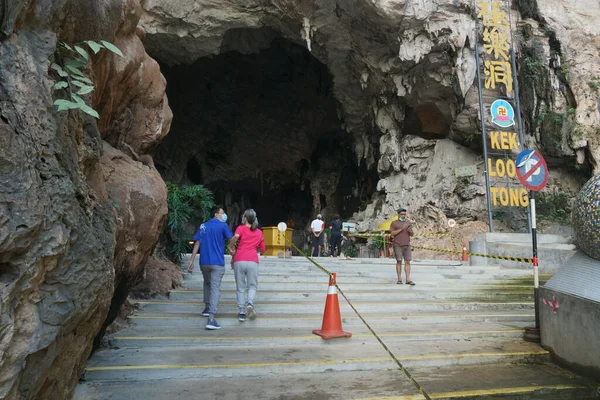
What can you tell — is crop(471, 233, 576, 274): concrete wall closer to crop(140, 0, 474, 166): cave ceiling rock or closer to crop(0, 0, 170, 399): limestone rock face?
crop(140, 0, 474, 166): cave ceiling rock

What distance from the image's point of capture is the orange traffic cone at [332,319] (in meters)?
5.18

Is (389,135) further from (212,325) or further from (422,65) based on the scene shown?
(212,325)

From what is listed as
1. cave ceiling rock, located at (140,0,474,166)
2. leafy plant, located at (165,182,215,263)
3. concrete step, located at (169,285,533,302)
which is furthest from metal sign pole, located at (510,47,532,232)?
leafy plant, located at (165,182,215,263)

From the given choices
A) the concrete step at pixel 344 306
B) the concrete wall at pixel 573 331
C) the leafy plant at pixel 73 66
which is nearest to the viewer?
the leafy plant at pixel 73 66

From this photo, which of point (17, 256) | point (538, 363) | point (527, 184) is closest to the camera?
point (17, 256)

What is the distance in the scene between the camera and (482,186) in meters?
17.6

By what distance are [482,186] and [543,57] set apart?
627 cm

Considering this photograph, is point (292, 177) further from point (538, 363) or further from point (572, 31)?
point (538, 363)

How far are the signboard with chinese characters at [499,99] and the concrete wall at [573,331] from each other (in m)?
12.0

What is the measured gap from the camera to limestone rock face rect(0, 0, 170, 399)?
1898mm

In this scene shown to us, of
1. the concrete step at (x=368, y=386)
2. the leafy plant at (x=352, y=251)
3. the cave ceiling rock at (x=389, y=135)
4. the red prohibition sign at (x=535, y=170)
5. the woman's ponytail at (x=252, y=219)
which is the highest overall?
the cave ceiling rock at (x=389, y=135)

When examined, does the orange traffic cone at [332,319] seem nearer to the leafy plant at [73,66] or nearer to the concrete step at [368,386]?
the concrete step at [368,386]

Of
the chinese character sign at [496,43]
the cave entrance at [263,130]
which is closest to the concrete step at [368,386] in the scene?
→ the chinese character sign at [496,43]

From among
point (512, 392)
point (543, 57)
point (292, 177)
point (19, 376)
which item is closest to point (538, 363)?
point (512, 392)
